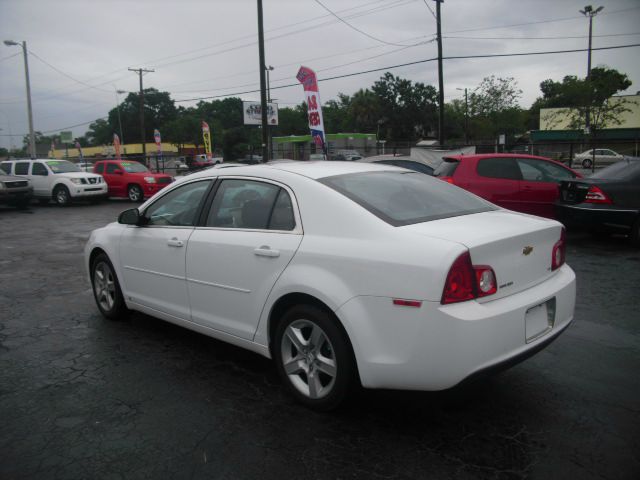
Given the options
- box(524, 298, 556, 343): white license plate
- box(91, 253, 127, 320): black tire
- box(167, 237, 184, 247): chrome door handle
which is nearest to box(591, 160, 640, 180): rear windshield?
box(524, 298, 556, 343): white license plate

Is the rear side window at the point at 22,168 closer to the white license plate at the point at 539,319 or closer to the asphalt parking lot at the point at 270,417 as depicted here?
the asphalt parking lot at the point at 270,417

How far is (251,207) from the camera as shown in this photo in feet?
12.0

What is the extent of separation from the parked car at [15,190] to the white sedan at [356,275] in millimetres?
16501

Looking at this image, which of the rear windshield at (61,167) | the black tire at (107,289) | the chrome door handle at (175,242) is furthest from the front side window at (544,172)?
the rear windshield at (61,167)

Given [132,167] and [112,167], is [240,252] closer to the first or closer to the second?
[132,167]

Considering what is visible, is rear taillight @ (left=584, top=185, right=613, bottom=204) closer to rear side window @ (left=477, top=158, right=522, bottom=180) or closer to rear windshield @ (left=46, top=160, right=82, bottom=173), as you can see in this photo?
rear side window @ (left=477, top=158, right=522, bottom=180)

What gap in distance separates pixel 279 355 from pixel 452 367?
1.21 metres

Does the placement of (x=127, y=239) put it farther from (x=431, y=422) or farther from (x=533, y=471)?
(x=533, y=471)

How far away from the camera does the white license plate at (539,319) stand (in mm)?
2900

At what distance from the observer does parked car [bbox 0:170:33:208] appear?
17.7 metres

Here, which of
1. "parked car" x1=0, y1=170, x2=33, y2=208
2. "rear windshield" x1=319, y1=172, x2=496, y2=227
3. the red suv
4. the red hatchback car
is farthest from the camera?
the red suv

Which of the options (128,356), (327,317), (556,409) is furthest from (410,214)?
(128,356)

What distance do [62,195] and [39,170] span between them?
1.53 metres

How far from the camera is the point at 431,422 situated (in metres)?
3.05
